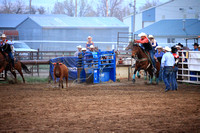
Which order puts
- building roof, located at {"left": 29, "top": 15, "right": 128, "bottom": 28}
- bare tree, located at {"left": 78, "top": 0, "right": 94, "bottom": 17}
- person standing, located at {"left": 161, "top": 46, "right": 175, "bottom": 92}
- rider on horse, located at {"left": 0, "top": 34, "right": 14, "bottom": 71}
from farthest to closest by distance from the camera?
bare tree, located at {"left": 78, "top": 0, "right": 94, "bottom": 17} < building roof, located at {"left": 29, "top": 15, "right": 128, "bottom": 28} < rider on horse, located at {"left": 0, "top": 34, "right": 14, "bottom": 71} < person standing, located at {"left": 161, "top": 46, "right": 175, "bottom": 92}

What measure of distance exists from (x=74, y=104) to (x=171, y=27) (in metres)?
37.9

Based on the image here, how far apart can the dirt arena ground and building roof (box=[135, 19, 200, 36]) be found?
3281 centimetres

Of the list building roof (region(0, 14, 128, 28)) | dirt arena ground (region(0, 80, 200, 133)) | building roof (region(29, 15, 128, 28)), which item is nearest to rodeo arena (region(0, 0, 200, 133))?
dirt arena ground (region(0, 80, 200, 133))

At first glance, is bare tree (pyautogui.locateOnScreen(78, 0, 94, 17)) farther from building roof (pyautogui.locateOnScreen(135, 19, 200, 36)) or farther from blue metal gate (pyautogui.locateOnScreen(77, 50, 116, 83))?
blue metal gate (pyautogui.locateOnScreen(77, 50, 116, 83))

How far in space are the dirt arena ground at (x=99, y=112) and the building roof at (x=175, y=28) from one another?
3281 centimetres

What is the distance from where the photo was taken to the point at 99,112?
850cm

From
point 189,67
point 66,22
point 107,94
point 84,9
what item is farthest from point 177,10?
point 107,94

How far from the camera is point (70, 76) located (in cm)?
1778

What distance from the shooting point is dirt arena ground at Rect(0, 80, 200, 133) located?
6.94 metres

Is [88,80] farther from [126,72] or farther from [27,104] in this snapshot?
[27,104]

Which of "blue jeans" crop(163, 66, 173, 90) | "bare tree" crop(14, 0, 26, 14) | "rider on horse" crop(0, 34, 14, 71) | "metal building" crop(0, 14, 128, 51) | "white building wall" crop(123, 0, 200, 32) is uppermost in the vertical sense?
"bare tree" crop(14, 0, 26, 14)

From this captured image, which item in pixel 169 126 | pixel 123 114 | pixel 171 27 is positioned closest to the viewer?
pixel 169 126

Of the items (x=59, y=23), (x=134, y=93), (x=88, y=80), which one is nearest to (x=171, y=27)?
(x=59, y=23)

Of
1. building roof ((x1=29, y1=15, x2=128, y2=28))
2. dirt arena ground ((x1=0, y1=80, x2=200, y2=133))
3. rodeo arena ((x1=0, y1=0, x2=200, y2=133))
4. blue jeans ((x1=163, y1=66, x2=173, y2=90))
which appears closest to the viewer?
dirt arena ground ((x1=0, y1=80, x2=200, y2=133))
